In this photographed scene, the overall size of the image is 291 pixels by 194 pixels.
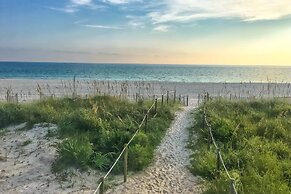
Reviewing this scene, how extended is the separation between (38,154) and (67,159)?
133 cm

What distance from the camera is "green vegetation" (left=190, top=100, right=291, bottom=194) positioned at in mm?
6914

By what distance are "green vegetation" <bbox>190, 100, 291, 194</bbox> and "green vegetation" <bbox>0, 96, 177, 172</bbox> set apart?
1.43 metres

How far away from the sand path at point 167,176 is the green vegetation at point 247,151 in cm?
31

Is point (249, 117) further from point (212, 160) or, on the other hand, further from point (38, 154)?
point (38, 154)

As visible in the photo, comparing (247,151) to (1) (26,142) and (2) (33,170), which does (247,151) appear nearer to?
(2) (33,170)

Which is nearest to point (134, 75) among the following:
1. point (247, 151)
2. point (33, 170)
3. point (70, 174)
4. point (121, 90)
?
point (121, 90)

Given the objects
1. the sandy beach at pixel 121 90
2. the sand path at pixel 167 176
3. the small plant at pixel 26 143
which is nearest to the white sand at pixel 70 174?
the sand path at pixel 167 176

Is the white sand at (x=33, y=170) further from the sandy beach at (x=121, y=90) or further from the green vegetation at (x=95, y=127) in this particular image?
the sandy beach at (x=121, y=90)

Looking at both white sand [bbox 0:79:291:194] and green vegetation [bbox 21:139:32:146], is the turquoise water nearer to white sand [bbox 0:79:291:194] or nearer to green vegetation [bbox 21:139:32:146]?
green vegetation [bbox 21:139:32:146]

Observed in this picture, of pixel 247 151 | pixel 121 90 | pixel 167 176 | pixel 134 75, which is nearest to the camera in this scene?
pixel 167 176

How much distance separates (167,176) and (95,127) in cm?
403

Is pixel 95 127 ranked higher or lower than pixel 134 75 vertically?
higher

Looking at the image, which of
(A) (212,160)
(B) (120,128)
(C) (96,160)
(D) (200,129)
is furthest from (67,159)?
(D) (200,129)

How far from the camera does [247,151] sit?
362 inches
